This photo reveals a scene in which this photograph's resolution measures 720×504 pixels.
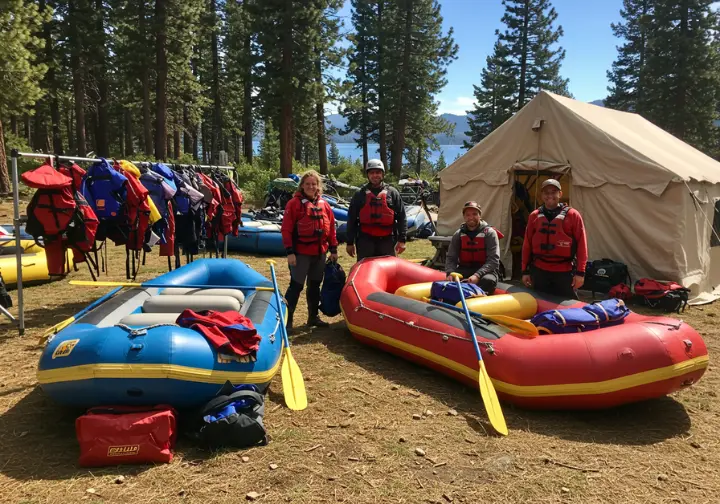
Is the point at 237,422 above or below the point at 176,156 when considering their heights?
below

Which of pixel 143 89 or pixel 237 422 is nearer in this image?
pixel 237 422

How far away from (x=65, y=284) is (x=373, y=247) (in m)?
5.02

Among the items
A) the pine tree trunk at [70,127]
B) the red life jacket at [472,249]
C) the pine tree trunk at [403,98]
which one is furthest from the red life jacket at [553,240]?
the pine tree trunk at [70,127]

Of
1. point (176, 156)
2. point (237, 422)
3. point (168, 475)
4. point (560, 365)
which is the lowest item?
point (168, 475)

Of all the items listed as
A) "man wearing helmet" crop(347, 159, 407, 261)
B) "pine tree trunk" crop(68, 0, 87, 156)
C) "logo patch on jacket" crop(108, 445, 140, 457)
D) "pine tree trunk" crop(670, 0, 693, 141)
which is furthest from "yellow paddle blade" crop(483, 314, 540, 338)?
"pine tree trunk" crop(670, 0, 693, 141)

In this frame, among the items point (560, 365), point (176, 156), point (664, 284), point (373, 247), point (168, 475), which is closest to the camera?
point (168, 475)

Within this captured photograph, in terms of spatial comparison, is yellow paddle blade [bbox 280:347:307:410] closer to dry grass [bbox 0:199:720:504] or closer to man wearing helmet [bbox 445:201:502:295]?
dry grass [bbox 0:199:720:504]

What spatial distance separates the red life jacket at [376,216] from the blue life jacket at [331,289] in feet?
2.20

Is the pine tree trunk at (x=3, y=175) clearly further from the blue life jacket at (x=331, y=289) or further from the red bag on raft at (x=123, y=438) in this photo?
the red bag on raft at (x=123, y=438)

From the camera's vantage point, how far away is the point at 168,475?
9.85 feet

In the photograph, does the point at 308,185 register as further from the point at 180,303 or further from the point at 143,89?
the point at 143,89

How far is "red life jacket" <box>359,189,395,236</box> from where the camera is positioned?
605 cm

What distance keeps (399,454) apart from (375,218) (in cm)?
334

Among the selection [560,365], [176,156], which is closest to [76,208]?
[560,365]
